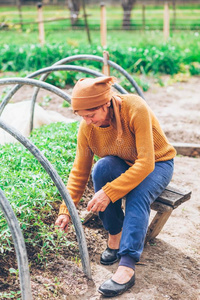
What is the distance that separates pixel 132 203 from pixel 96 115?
1.76 feet

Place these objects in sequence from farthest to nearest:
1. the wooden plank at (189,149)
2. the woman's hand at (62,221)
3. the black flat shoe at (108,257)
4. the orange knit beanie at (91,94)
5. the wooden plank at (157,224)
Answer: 1. the wooden plank at (189,149)
2. the wooden plank at (157,224)
3. the black flat shoe at (108,257)
4. the woman's hand at (62,221)
5. the orange knit beanie at (91,94)

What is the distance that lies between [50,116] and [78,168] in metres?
2.20

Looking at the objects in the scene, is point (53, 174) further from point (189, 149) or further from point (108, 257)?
point (189, 149)

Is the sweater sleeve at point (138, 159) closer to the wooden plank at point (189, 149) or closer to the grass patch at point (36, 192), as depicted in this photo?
the grass patch at point (36, 192)

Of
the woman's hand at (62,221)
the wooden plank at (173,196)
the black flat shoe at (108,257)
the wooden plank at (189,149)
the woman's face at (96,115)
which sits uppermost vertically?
the woman's face at (96,115)

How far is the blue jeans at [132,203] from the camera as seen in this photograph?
245 cm

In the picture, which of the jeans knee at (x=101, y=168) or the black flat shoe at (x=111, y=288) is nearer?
the black flat shoe at (x=111, y=288)

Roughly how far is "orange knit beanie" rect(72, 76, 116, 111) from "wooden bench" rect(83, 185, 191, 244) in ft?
2.48

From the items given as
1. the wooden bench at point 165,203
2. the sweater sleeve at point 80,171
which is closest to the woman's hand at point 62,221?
the sweater sleeve at point 80,171

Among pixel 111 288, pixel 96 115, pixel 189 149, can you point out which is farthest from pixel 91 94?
pixel 189 149

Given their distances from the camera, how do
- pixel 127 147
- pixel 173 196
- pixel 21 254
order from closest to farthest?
pixel 21 254
pixel 127 147
pixel 173 196

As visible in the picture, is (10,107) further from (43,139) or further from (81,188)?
(81,188)

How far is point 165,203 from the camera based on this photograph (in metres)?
2.71

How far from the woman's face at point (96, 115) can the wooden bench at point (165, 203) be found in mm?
638
